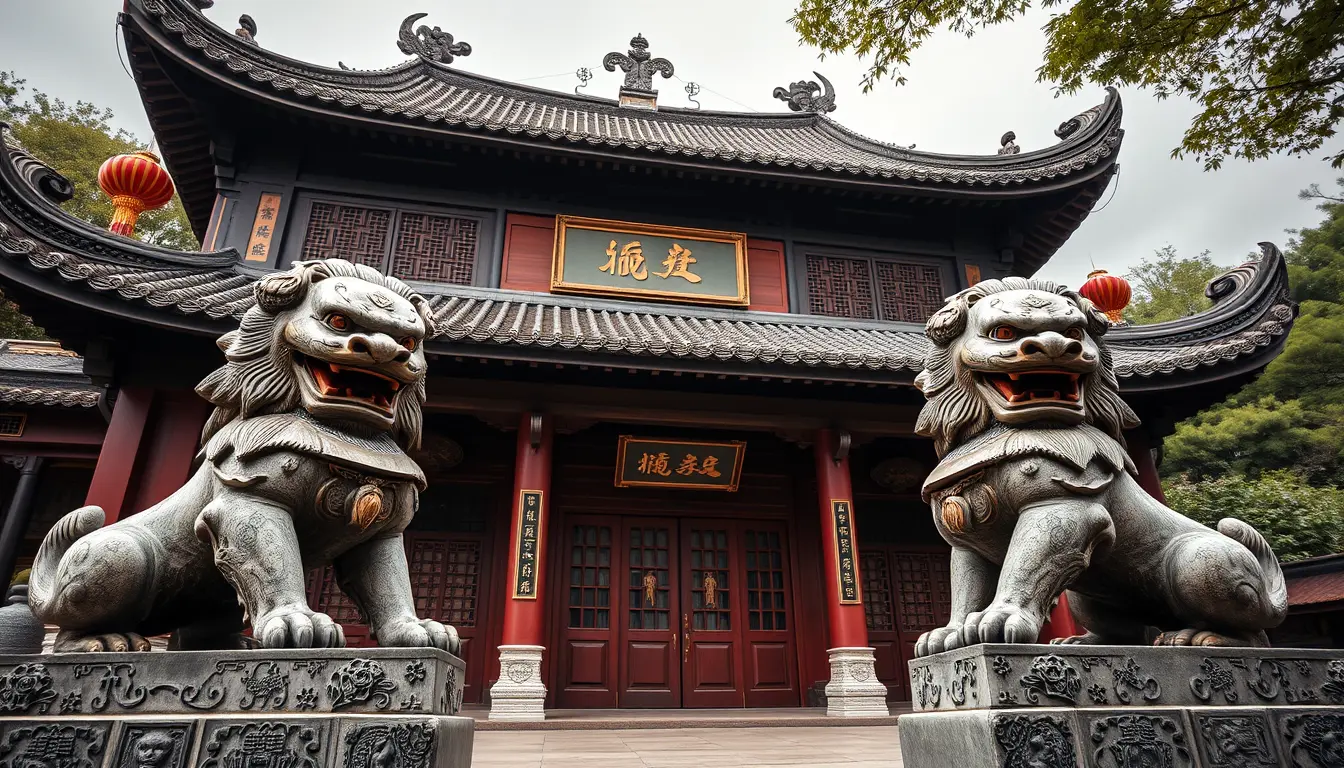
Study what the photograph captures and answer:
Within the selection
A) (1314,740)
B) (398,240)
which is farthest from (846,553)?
(398,240)

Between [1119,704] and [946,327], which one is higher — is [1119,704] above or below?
below

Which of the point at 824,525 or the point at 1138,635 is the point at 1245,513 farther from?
the point at 1138,635

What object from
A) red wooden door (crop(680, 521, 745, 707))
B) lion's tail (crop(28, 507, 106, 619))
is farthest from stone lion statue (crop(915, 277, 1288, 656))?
red wooden door (crop(680, 521, 745, 707))

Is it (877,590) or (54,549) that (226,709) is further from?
(877,590)

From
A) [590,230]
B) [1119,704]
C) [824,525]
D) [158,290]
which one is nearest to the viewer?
[1119,704]

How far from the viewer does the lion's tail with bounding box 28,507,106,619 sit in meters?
2.12

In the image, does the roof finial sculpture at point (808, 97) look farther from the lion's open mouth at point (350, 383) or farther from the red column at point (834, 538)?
the lion's open mouth at point (350, 383)

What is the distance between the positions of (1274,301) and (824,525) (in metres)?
5.37

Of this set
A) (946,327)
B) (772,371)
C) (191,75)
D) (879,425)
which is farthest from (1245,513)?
(191,75)

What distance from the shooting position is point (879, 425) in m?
7.23

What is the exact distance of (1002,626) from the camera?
2.06 m

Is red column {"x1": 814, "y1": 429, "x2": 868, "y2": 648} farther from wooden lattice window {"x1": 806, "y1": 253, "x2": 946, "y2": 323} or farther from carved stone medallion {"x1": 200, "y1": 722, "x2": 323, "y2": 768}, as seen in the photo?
carved stone medallion {"x1": 200, "y1": 722, "x2": 323, "y2": 768}

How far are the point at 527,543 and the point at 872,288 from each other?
223 inches

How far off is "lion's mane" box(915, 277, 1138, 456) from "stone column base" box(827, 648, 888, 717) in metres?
4.29
